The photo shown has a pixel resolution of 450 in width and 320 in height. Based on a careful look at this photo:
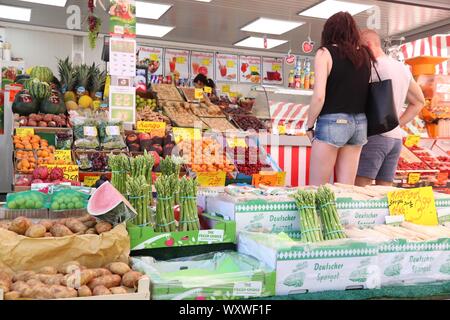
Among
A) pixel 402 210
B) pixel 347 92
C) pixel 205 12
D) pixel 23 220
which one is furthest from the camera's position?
pixel 205 12

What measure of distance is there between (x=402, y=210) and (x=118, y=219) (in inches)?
57.6

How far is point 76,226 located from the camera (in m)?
2.06

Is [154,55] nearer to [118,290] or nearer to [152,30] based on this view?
[152,30]

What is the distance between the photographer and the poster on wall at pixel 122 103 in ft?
17.0

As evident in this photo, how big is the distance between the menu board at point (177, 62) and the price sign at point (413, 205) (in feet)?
35.4

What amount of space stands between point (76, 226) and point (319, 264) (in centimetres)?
104

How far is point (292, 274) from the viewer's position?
188cm

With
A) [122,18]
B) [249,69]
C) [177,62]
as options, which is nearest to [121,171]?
[122,18]

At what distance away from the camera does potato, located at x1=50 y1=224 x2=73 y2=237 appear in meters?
1.97

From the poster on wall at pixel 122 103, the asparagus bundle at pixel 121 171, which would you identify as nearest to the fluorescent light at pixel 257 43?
the poster on wall at pixel 122 103

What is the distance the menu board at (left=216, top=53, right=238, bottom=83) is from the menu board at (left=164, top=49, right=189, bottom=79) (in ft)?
2.98

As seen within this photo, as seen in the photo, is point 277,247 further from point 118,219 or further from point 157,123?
point 157,123

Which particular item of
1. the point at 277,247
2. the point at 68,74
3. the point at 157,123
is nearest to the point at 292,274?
the point at 277,247
